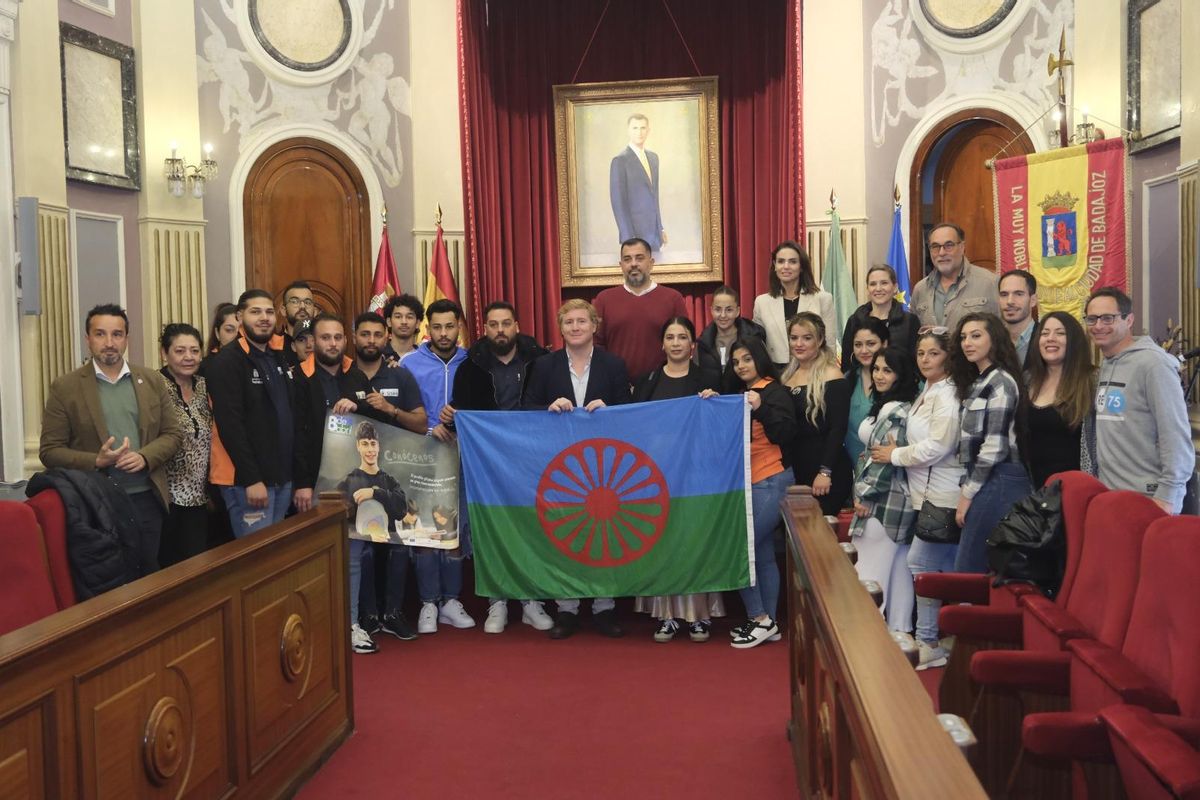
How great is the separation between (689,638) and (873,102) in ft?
16.2

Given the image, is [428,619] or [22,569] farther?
[428,619]

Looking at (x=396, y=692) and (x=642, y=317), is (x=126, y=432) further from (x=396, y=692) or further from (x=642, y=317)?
(x=642, y=317)

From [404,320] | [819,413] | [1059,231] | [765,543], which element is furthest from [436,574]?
[1059,231]

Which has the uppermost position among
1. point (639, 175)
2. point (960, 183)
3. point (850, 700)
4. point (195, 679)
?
point (639, 175)

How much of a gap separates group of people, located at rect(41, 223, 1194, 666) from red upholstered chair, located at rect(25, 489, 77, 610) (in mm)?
719

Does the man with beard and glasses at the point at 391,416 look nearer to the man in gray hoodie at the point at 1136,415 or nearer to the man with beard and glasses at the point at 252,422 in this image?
the man with beard and glasses at the point at 252,422

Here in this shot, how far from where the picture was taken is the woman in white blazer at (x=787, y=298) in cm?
573

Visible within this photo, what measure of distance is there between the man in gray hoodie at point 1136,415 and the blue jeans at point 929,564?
2.18ft

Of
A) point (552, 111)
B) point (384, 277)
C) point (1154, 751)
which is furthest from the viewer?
point (552, 111)

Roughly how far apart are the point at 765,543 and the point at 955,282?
5.14 feet

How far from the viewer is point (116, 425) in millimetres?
4250

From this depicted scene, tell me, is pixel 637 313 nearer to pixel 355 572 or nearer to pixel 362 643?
pixel 355 572

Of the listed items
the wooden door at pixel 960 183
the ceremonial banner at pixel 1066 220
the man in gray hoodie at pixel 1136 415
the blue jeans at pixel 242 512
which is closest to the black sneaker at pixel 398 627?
the blue jeans at pixel 242 512

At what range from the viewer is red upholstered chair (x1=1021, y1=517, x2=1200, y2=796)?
235 centimetres
